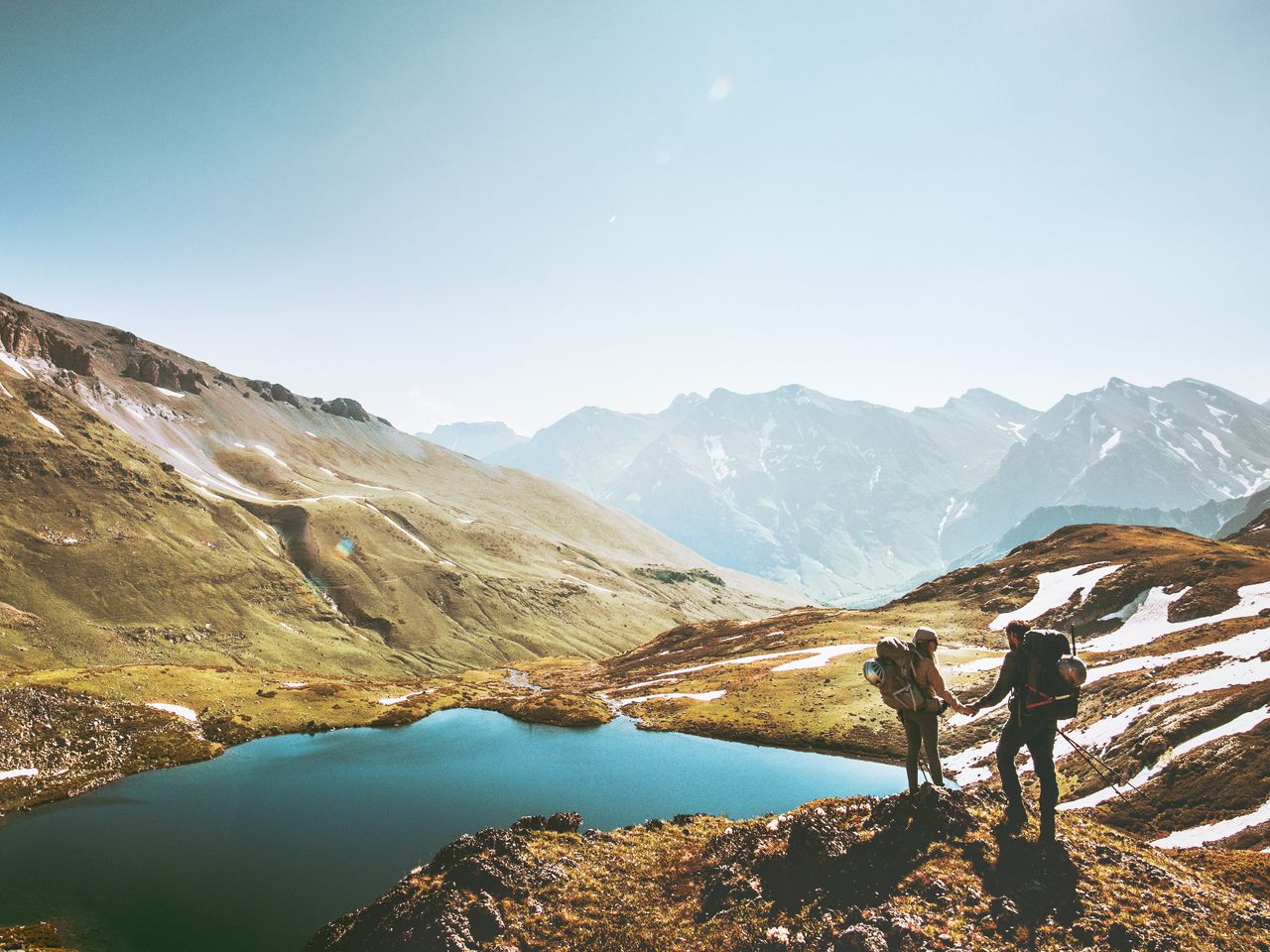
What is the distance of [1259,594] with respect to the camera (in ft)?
204

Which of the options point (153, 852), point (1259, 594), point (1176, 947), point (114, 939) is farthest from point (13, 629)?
point (1259, 594)

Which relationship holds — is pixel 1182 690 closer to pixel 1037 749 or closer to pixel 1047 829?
pixel 1047 829

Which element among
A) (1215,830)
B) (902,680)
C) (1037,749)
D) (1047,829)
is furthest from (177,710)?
(1215,830)

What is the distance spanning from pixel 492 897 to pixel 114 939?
68.2 ft

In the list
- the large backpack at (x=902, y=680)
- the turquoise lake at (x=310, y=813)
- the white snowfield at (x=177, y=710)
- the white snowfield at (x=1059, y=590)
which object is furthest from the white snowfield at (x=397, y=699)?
the white snowfield at (x=1059, y=590)

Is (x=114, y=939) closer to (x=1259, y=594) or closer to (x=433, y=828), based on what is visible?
(x=433, y=828)

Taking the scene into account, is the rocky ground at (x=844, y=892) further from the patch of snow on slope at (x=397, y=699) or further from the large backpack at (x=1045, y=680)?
the patch of snow on slope at (x=397, y=699)

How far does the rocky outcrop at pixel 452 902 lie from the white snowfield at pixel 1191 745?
1094 inches

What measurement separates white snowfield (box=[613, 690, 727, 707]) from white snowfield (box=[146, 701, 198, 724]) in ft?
155

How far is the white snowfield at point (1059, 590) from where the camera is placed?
82.6 meters

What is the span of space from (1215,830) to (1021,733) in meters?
16.1

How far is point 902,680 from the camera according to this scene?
1778 centimetres

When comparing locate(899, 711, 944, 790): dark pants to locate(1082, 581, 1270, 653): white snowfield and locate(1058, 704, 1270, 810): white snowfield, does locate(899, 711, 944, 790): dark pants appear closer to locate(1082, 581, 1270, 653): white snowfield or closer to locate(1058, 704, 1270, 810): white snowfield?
locate(1058, 704, 1270, 810): white snowfield

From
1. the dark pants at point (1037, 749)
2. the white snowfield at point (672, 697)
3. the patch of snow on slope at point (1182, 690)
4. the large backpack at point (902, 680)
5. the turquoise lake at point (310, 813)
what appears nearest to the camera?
the dark pants at point (1037, 749)
